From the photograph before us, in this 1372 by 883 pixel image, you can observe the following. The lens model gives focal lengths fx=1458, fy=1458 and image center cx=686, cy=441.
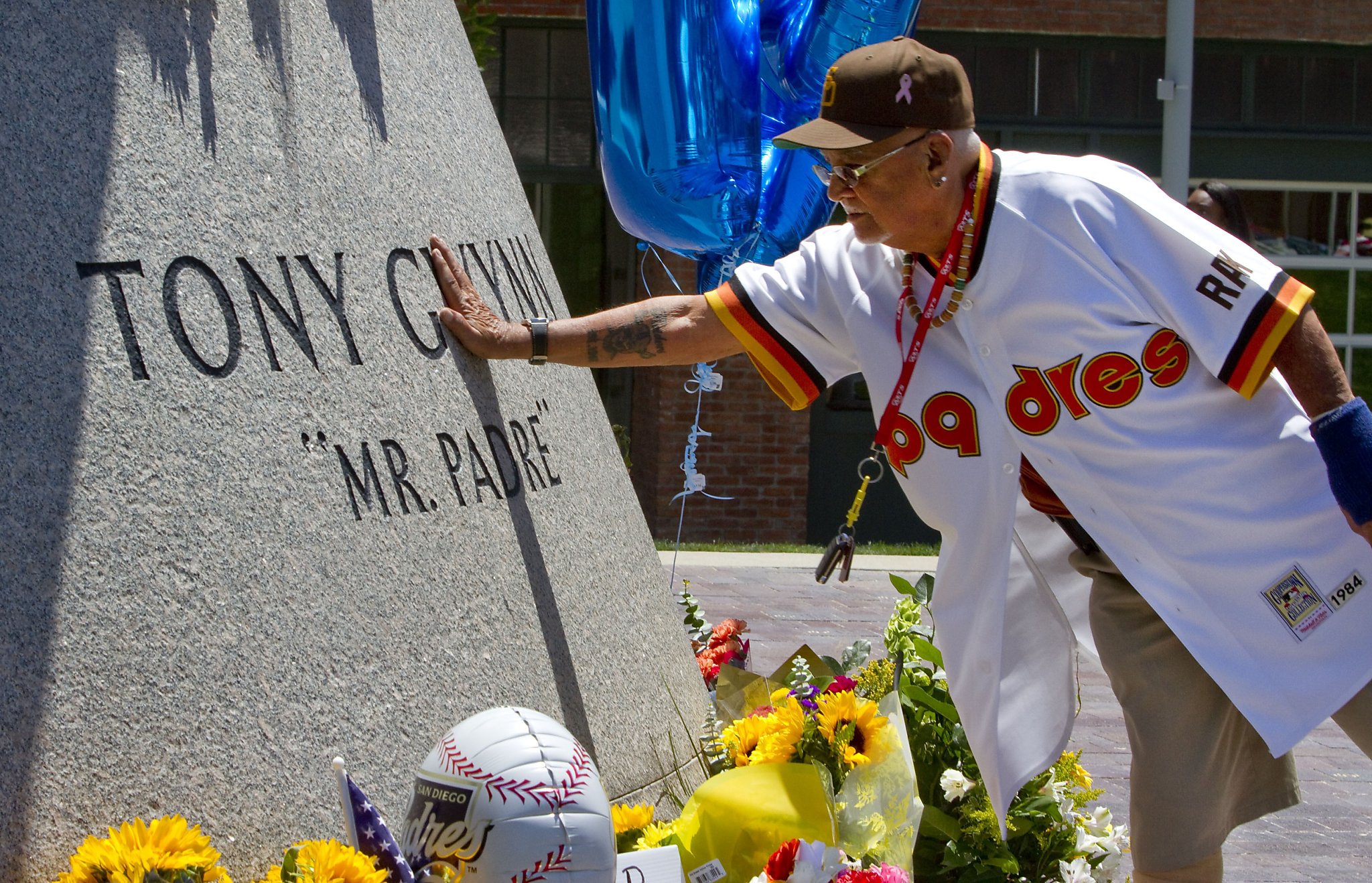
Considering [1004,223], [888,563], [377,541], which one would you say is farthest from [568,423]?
[888,563]

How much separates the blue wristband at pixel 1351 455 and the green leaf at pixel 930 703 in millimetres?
994

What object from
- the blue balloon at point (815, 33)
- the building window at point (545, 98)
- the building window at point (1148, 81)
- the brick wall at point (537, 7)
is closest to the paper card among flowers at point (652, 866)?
the blue balloon at point (815, 33)

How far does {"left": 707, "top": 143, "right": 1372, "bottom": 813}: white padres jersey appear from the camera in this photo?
94.3 inches

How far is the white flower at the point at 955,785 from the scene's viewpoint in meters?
2.91

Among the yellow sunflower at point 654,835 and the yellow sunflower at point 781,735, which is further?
the yellow sunflower at point 781,735

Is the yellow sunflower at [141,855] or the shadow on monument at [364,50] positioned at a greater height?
the shadow on monument at [364,50]

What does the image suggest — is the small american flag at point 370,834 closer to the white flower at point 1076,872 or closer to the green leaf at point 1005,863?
the green leaf at point 1005,863

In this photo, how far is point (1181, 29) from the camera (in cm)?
797

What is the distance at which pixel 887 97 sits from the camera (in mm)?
2459

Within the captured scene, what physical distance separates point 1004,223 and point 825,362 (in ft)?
1.57

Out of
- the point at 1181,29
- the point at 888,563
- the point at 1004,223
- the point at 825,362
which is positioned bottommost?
the point at 888,563

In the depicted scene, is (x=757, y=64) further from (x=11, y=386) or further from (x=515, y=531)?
(x=11, y=386)

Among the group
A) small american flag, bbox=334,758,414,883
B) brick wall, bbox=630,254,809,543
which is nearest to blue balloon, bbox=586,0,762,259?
small american flag, bbox=334,758,414,883

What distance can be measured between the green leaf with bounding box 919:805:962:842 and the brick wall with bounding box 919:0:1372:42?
7.70 meters
